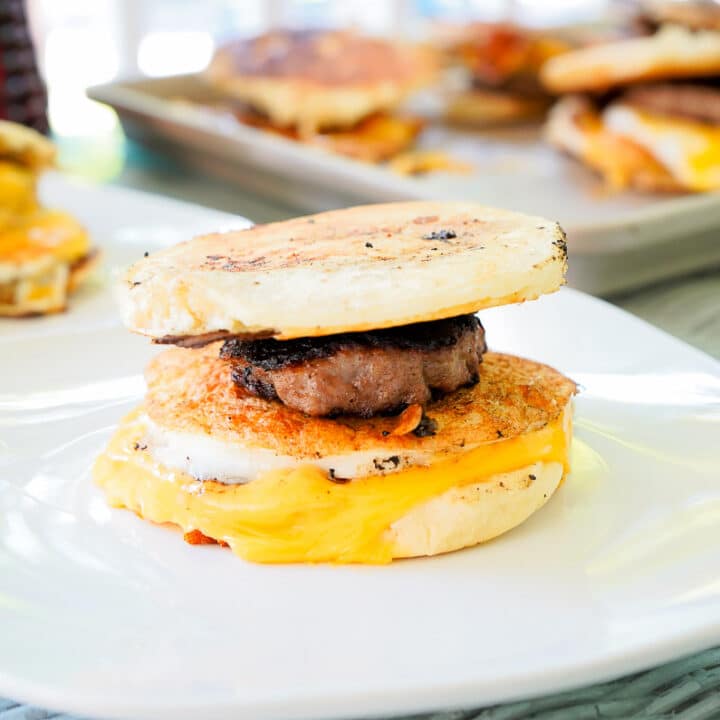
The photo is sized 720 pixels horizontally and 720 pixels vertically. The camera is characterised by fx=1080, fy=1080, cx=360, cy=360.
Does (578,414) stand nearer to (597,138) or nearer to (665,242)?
(665,242)

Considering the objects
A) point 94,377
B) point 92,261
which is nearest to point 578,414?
point 94,377

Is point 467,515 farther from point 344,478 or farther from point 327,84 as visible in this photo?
point 327,84

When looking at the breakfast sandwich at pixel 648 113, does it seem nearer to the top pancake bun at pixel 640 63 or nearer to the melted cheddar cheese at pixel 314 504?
the top pancake bun at pixel 640 63

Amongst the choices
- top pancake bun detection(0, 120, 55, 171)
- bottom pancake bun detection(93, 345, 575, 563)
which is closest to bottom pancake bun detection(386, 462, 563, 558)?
bottom pancake bun detection(93, 345, 575, 563)

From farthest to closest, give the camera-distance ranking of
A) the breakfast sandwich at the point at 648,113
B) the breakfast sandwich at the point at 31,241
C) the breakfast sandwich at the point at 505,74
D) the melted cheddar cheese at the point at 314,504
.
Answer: the breakfast sandwich at the point at 505,74 < the breakfast sandwich at the point at 648,113 < the breakfast sandwich at the point at 31,241 < the melted cheddar cheese at the point at 314,504

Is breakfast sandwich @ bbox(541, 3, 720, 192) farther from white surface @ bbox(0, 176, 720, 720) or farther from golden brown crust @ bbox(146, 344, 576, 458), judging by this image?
golden brown crust @ bbox(146, 344, 576, 458)

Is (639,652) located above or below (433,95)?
above

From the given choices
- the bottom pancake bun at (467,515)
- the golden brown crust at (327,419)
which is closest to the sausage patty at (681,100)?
the golden brown crust at (327,419)
